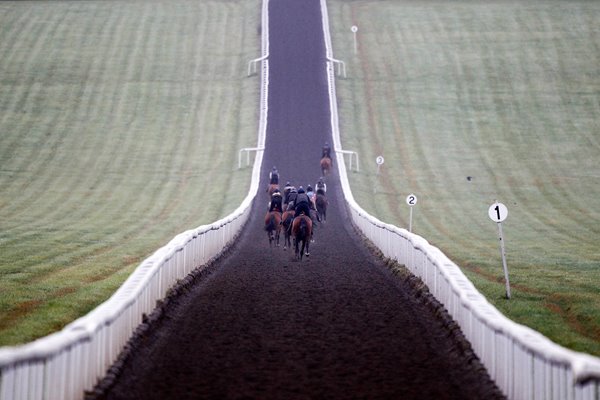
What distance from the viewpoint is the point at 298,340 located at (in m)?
14.9

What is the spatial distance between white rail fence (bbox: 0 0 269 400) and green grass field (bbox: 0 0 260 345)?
5.25ft

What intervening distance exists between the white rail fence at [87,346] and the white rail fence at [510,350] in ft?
14.6

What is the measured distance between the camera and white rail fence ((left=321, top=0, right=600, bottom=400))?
9062 millimetres

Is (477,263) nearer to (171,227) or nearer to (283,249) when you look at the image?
(283,249)

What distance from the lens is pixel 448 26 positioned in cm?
8725

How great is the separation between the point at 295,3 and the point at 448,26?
15.1 meters

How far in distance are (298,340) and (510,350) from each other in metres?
4.16

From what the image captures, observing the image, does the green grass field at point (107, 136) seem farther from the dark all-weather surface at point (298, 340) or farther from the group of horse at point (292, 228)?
Answer: the group of horse at point (292, 228)

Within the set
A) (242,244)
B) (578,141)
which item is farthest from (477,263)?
(578,141)

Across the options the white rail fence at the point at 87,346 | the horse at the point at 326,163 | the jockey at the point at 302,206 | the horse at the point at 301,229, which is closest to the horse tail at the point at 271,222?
the jockey at the point at 302,206

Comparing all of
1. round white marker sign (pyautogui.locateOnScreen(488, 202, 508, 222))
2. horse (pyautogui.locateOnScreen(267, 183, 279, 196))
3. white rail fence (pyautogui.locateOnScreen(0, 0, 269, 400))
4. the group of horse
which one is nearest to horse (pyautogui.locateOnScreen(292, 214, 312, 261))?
the group of horse

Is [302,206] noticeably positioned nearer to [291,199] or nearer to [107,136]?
[291,199]

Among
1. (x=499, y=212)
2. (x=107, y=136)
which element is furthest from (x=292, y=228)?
(x=107, y=136)

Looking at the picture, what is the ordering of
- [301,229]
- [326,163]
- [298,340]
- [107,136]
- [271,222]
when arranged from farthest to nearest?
[107,136], [326,163], [271,222], [301,229], [298,340]
